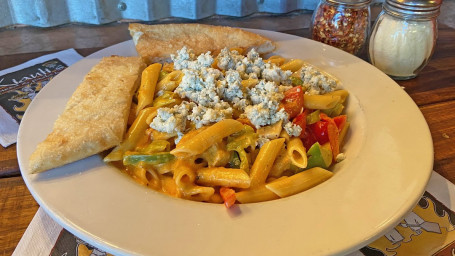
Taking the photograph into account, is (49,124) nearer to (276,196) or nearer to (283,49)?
(276,196)

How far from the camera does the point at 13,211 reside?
1.26m

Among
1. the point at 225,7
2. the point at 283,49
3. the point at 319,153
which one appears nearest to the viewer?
the point at 319,153

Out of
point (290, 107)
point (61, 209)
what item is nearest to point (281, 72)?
point (290, 107)

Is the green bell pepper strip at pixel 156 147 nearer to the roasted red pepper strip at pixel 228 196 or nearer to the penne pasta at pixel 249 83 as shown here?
the roasted red pepper strip at pixel 228 196

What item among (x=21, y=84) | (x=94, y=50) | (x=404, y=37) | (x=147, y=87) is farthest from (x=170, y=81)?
(x=404, y=37)

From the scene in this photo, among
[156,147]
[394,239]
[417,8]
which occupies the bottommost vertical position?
[394,239]

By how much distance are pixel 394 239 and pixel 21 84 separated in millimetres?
1723

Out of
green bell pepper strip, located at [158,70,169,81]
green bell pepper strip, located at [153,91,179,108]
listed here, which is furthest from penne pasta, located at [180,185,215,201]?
green bell pepper strip, located at [158,70,169,81]

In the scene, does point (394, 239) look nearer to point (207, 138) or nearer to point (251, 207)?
point (251, 207)

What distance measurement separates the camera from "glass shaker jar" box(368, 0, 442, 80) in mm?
1847

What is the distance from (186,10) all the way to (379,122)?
2.05m

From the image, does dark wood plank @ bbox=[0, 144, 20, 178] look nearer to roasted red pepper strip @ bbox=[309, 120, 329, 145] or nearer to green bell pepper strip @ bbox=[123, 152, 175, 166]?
green bell pepper strip @ bbox=[123, 152, 175, 166]

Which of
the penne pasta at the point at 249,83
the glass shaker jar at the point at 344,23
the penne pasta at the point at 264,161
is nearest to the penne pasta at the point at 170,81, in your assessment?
the penne pasta at the point at 249,83

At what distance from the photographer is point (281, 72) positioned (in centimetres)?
162
